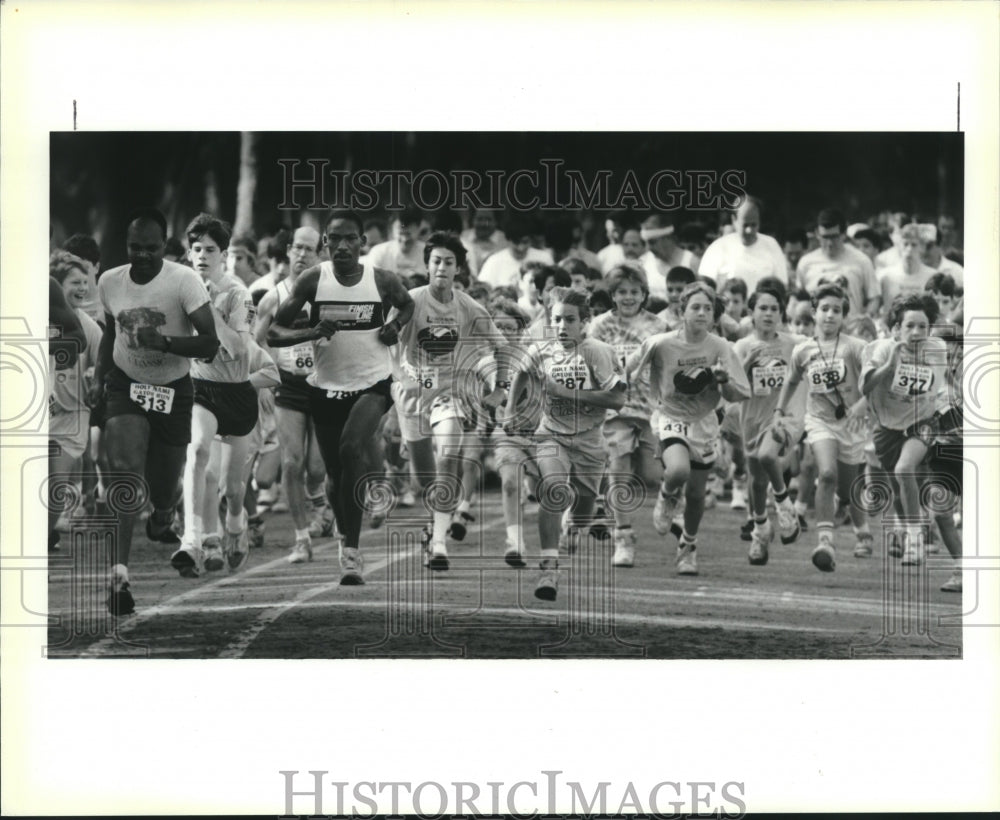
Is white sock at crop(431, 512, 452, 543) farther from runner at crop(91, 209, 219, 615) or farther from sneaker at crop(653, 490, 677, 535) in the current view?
runner at crop(91, 209, 219, 615)

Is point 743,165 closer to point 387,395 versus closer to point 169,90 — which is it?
point 387,395

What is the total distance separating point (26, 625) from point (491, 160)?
11.0 feet

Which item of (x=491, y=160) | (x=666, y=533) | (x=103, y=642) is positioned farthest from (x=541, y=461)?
(x=103, y=642)

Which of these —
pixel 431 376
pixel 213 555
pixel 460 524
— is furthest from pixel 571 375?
pixel 213 555

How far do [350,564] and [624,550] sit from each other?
1.43m

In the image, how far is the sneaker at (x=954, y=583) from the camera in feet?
34.7

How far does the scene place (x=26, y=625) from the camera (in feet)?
33.9

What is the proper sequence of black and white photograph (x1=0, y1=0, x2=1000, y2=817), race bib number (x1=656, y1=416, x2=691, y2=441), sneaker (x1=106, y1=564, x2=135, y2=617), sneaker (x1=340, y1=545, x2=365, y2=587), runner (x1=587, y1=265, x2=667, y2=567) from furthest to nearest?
race bib number (x1=656, y1=416, x2=691, y2=441) → runner (x1=587, y1=265, x2=667, y2=567) → sneaker (x1=340, y1=545, x2=365, y2=587) → sneaker (x1=106, y1=564, x2=135, y2=617) → black and white photograph (x1=0, y1=0, x2=1000, y2=817)

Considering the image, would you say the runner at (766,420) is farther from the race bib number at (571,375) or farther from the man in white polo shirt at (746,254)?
the race bib number at (571,375)

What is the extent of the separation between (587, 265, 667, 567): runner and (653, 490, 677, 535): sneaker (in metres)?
0.10

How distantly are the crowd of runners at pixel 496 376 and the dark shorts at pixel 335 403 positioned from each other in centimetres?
1

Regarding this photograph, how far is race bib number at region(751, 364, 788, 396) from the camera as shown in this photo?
1079cm

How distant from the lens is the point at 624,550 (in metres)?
10.6

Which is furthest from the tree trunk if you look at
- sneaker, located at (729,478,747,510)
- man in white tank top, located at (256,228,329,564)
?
sneaker, located at (729,478,747,510)
